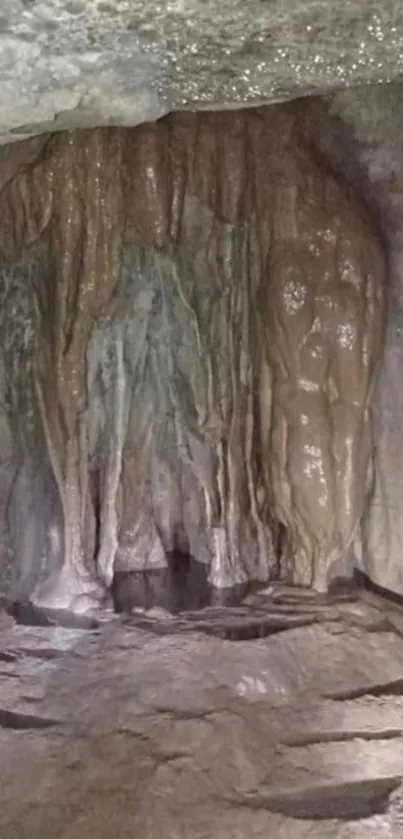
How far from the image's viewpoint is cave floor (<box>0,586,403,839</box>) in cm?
256

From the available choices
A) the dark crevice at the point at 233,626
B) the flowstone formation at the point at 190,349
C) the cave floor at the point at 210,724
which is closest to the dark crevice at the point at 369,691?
the cave floor at the point at 210,724

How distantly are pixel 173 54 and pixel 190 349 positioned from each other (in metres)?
2.19

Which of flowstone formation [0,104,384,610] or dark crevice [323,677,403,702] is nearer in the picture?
dark crevice [323,677,403,702]

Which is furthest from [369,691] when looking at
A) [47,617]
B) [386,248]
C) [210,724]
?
[386,248]

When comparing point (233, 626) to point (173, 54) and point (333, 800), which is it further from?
point (173, 54)

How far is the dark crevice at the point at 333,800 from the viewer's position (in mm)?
2562

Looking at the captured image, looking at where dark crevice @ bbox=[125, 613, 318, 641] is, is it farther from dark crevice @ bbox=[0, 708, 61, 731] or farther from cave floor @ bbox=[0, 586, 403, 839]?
dark crevice @ bbox=[0, 708, 61, 731]

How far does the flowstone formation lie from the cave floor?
0.43m

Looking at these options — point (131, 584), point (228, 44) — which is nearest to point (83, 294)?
point (131, 584)

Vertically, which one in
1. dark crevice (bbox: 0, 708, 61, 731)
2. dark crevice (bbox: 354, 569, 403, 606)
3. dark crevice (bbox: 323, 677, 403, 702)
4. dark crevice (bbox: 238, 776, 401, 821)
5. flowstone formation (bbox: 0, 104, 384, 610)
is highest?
flowstone formation (bbox: 0, 104, 384, 610)

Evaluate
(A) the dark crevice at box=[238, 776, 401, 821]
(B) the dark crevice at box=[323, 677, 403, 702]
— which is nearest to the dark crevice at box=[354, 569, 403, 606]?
(B) the dark crevice at box=[323, 677, 403, 702]

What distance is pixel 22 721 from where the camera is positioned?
10.1ft

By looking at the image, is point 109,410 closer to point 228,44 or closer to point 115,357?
point 115,357

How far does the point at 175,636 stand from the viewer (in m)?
3.62
